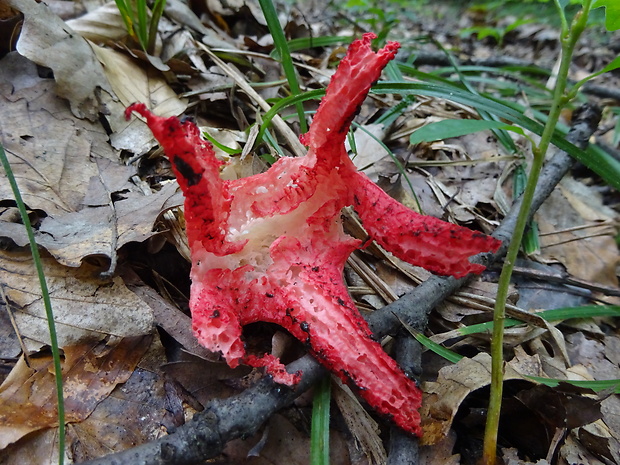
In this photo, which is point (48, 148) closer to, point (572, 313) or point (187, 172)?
point (187, 172)

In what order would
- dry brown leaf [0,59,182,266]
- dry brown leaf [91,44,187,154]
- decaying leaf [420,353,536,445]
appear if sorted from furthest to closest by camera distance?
dry brown leaf [91,44,187,154] < dry brown leaf [0,59,182,266] < decaying leaf [420,353,536,445]

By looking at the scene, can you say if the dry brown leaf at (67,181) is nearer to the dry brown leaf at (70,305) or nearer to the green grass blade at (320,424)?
the dry brown leaf at (70,305)

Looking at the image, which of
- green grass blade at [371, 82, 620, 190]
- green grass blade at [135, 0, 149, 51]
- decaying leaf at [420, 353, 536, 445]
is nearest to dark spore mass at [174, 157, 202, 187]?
decaying leaf at [420, 353, 536, 445]

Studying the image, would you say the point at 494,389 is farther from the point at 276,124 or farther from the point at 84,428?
the point at 276,124

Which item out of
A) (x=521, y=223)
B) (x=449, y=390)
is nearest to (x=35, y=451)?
(x=449, y=390)

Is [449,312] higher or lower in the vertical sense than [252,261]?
lower

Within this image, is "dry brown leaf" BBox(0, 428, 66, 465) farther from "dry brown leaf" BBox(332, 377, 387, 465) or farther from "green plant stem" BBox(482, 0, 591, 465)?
"green plant stem" BBox(482, 0, 591, 465)

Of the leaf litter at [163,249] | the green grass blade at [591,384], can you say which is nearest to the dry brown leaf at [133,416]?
the leaf litter at [163,249]

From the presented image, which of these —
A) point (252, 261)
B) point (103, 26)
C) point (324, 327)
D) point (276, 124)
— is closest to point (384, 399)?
point (324, 327)
